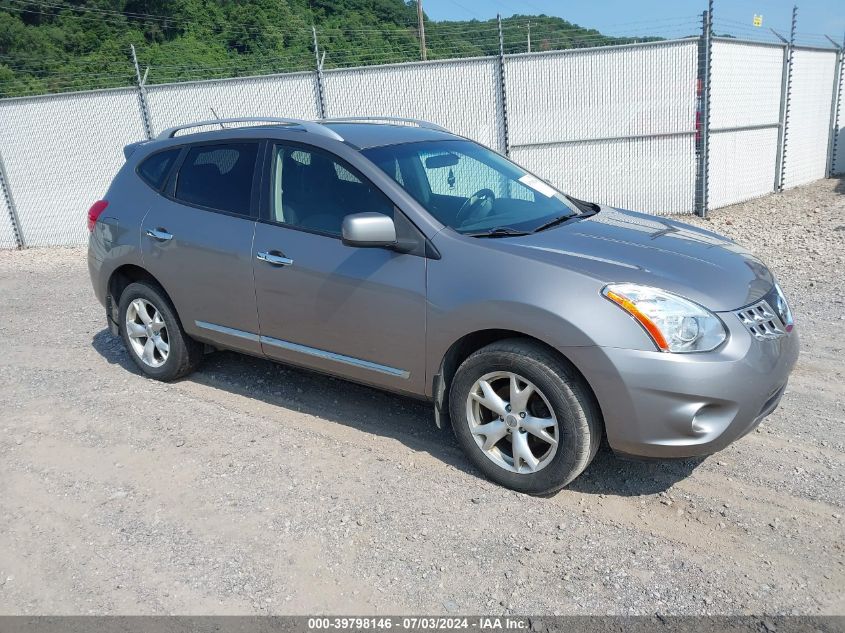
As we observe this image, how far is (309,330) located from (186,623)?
1838mm

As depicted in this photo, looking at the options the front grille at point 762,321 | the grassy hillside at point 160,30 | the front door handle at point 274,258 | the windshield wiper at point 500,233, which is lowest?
the front grille at point 762,321

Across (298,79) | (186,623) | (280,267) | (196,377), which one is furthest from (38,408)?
(298,79)

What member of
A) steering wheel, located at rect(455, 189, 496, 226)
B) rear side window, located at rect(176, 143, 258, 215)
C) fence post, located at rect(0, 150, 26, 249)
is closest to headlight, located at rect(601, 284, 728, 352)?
steering wheel, located at rect(455, 189, 496, 226)

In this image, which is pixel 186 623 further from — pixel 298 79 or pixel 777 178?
pixel 777 178

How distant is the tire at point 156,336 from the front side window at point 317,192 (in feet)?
4.29

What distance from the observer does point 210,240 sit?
4684 millimetres

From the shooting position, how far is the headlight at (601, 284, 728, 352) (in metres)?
3.23

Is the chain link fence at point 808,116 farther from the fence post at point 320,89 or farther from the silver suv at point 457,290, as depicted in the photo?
the silver suv at point 457,290

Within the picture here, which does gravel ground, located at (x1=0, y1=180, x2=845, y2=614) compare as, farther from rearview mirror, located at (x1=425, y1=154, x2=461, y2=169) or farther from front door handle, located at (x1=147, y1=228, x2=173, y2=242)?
rearview mirror, located at (x1=425, y1=154, x2=461, y2=169)

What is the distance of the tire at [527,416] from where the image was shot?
3.42 m

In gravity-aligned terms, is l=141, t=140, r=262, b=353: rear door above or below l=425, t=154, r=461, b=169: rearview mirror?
below

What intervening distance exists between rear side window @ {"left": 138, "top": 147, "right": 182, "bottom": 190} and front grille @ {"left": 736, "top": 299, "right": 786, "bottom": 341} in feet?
12.7

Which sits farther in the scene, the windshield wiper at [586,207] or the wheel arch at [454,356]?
the windshield wiper at [586,207]

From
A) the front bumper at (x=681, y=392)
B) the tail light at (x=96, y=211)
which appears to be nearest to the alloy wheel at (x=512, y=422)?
the front bumper at (x=681, y=392)
